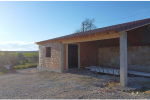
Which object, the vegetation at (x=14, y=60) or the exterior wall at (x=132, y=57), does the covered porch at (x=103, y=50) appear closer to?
the exterior wall at (x=132, y=57)

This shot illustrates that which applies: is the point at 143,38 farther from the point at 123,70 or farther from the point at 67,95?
the point at 67,95

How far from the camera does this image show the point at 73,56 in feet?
43.0

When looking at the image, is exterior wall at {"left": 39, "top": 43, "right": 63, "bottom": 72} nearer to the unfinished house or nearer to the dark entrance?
the unfinished house

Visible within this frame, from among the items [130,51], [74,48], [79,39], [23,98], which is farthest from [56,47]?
[23,98]

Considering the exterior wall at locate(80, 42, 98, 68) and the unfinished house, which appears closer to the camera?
the unfinished house

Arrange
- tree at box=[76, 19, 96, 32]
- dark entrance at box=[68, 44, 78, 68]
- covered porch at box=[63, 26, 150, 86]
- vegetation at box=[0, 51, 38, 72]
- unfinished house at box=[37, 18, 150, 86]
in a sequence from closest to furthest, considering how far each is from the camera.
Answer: unfinished house at box=[37, 18, 150, 86] → covered porch at box=[63, 26, 150, 86] → dark entrance at box=[68, 44, 78, 68] → vegetation at box=[0, 51, 38, 72] → tree at box=[76, 19, 96, 32]

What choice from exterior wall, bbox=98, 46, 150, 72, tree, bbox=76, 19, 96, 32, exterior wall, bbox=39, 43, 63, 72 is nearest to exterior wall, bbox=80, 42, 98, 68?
exterior wall, bbox=98, 46, 150, 72

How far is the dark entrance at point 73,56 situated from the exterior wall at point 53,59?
132 cm

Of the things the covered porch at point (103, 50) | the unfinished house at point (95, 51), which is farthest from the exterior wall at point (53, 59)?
the covered porch at point (103, 50)

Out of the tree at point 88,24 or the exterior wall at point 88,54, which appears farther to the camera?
the tree at point 88,24

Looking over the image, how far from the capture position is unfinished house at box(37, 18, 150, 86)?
368 inches

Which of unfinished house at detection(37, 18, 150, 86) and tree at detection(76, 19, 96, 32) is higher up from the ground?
tree at detection(76, 19, 96, 32)

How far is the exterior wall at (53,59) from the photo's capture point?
11578mm

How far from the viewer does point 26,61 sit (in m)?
21.5
